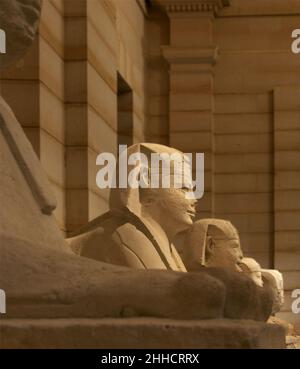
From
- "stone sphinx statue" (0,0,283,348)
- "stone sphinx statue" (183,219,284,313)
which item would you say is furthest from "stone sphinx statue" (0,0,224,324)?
"stone sphinx statue" (183,219,284,313)

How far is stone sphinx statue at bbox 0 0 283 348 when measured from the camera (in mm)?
3252

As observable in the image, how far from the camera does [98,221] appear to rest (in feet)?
23.9

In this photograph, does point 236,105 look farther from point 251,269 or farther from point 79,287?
point 79,287

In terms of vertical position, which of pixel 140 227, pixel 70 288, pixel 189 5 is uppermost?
pixel 189 5

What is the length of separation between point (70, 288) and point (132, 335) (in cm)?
30

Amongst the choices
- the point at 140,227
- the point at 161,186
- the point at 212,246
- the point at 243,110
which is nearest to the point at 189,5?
the point at 243,110

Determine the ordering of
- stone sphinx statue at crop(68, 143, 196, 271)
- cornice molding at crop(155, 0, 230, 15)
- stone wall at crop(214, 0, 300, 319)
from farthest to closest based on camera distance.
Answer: stone wall at crop(214, 0, 300, 319)
cornice molding at crop(155, 0, 230, 15)
stone sphinx statue at crop(68, 143, 196, 271)

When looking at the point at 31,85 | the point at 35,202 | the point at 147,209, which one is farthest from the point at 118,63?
the point at 35,202

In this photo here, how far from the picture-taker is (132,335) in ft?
10.7

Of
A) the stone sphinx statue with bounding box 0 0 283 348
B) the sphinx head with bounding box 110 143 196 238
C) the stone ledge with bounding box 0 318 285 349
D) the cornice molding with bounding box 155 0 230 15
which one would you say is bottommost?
the stone ledge with bounding box 0 318 285 349

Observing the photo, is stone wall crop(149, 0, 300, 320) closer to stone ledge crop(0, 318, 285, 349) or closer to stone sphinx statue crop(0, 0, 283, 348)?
stone sphinx statue crop(0, 0, 283, 348)

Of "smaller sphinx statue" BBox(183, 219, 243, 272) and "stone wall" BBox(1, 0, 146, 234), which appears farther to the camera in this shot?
"stone wall" BBox(1, 0, 146, 234)

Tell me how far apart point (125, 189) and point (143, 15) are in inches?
394
